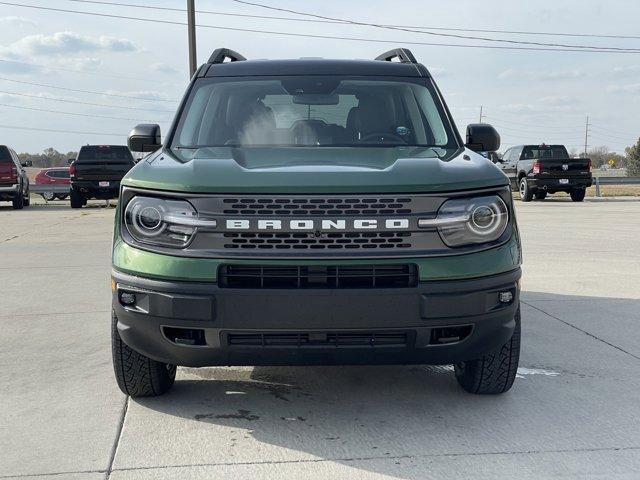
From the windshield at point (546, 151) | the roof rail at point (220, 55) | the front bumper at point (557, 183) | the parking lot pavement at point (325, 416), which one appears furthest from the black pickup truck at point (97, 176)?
the roof rail at point (220, 55)

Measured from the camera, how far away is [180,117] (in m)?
4.55

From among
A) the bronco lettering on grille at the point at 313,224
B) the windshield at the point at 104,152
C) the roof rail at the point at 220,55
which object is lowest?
the windshield at the point at 104,152

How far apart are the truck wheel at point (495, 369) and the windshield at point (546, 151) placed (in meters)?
21.7

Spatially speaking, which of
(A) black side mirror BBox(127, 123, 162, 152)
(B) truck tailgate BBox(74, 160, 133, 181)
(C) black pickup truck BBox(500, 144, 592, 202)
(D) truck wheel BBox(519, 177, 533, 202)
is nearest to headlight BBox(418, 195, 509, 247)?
(A) black side mirror BBox(127, 123, 162, 152)

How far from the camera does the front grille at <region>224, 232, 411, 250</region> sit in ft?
10.4

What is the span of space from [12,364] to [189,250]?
211 cm

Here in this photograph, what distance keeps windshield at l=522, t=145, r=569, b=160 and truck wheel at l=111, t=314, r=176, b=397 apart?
2230 centimetres

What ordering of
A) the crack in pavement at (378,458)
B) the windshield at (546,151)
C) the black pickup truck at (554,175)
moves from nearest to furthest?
the crack in pavement at (378,458)
the black pickup truck at (554,175)
the windshield at (546,151)

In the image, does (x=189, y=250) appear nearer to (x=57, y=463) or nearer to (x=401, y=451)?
(x=57, y=463)

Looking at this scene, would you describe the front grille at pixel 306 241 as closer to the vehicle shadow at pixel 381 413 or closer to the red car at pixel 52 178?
the vehicle shadow at pixel 381 413

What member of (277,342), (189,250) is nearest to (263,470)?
(277,342)

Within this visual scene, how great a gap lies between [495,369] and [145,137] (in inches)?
106

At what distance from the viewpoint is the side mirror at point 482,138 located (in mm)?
4770

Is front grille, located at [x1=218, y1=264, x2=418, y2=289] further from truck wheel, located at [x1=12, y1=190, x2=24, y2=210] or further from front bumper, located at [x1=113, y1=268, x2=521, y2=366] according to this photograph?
truck wheel, located at [x1=12, y1=190, x2=24, y2=210]
